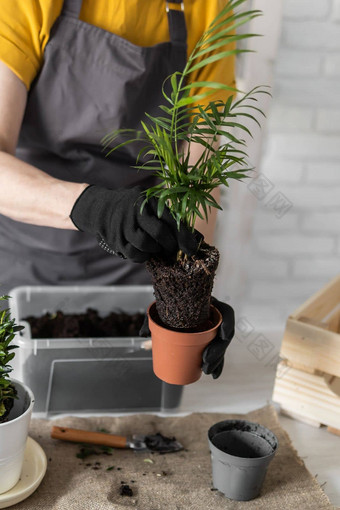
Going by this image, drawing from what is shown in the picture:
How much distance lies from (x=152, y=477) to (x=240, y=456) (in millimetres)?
167

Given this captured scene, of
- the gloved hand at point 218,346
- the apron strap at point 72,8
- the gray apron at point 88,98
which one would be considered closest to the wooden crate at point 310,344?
the gloved hand at point 218,346

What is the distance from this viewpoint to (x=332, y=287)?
1.50 metres

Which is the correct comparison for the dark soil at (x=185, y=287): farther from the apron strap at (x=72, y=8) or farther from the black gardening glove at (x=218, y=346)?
the apron strap at (x=72, y=8)

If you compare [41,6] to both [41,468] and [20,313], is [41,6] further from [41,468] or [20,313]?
[41,468]

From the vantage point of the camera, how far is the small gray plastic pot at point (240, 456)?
1.04 metres

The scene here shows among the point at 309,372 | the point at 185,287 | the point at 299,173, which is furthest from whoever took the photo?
the point at 299,173

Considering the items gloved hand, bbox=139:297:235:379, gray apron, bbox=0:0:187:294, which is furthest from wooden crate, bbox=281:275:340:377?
gray apron, bbox=0:0:187:294

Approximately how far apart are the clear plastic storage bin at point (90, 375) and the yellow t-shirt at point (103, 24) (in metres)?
0.56

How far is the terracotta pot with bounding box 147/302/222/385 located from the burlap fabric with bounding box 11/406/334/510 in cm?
22

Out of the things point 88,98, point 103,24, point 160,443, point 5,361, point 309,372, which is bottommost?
point 160,443

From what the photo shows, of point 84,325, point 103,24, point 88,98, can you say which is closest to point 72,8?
point 103,24

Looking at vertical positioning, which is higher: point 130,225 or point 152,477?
point 130,225

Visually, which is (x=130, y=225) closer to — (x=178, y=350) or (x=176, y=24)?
(x=178, y=350)

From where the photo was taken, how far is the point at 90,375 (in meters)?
1.30
